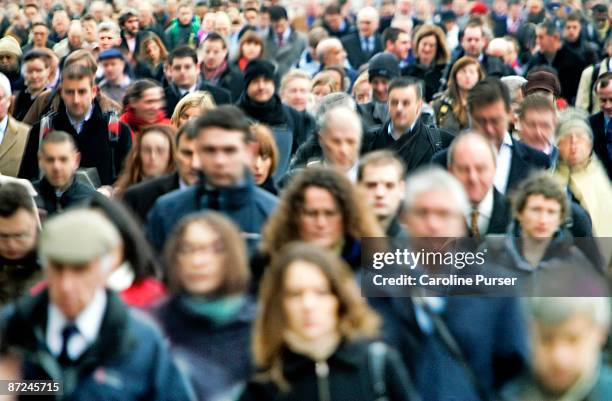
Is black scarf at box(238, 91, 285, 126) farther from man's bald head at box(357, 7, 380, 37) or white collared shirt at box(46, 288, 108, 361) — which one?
man's bald head at box(357, 7, 380, 37)

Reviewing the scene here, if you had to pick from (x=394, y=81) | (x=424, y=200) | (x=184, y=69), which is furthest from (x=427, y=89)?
(x=424, y=200)

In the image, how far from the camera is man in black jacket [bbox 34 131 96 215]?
26.2 feet

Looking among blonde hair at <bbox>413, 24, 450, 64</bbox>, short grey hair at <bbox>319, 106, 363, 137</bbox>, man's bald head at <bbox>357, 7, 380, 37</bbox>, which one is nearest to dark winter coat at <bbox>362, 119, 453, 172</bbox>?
short grey hair at <bbox>319, 106, 363, 137</bbox>

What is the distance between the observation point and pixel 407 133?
9.20m

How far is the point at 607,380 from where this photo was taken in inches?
181

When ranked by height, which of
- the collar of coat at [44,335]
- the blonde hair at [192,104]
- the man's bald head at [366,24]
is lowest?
the collar of coat at [44,335]

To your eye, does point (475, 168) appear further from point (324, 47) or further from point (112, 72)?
point (324, 47)

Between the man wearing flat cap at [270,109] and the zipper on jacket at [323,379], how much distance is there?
544 cm

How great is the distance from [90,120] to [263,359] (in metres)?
5.14

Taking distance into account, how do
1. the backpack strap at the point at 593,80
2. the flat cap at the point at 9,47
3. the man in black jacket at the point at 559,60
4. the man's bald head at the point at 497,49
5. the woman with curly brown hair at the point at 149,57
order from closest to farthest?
1. the backpack strap at the point at 593,80
2. the flat cap at the point at 9,47
3. the man's bald head at the point at 497,49
4. the woman with curly brown hair at the point at 149,57
5. the man in black jacket at the point at 559,60

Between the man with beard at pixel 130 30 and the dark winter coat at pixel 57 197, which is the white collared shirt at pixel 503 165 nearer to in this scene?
Result: the dark winter coat at pixel 57 197

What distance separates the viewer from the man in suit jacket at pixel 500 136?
7.95 meters

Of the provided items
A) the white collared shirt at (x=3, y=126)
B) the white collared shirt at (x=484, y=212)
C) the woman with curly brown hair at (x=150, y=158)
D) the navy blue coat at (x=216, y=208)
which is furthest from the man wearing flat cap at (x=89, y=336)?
the white collared shirt at (x=3, y=126)

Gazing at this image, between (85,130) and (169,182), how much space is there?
8.46 feet
